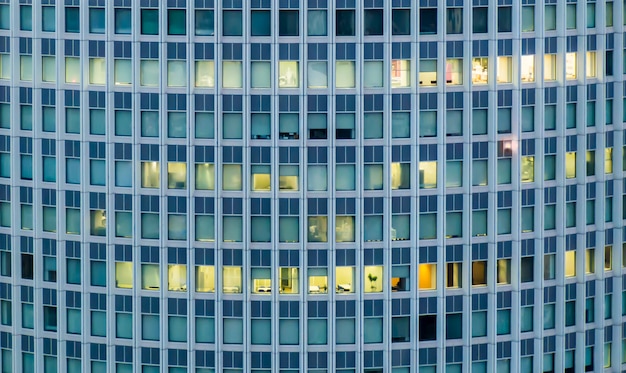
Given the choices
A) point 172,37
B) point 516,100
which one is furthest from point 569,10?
point 172,37

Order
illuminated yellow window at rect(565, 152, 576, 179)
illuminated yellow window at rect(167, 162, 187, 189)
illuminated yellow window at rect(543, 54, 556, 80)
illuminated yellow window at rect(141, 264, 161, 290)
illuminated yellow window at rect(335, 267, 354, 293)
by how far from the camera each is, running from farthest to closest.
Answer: illuminated yellow window at rect(565, 152, 576, 179) → illuminated yellow window at rect(543, 54, 556, 80) → illuminated yellow window at rect(141, 264, 161, 290) → illuminated yellow window at rect(335, 267, 354, 293) → illuminated yellow window at rect(167, 162, 187, 189)

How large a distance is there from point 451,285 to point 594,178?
12710 millimetres

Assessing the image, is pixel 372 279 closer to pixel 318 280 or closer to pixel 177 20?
pixel 318 280

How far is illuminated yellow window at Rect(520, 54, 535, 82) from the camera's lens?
12405 cm

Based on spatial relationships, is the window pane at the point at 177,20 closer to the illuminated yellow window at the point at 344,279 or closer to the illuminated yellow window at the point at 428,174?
the illuminated yellow window at the point at 428,174

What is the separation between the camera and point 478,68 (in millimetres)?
123125

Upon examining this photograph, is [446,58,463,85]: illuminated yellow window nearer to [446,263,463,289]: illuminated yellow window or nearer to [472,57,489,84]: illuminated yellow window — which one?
[472,57,489,84]: illuminated yellow window

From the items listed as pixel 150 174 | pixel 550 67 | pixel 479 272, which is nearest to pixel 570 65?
pixel 550 67

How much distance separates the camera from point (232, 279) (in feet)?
406

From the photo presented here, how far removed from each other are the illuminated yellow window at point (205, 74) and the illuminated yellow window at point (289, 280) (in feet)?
43.7

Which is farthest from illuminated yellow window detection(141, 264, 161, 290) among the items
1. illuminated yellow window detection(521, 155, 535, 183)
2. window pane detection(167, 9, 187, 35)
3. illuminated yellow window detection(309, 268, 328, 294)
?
illuminated yellow window detection(521, 155, 535, 183)

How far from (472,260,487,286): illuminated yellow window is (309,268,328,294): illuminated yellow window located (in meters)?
10.3

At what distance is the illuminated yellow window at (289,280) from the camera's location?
123 m

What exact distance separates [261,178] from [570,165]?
21763mm
